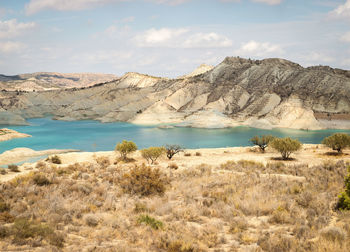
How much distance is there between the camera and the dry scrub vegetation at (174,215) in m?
6.75

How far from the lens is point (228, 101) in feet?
318

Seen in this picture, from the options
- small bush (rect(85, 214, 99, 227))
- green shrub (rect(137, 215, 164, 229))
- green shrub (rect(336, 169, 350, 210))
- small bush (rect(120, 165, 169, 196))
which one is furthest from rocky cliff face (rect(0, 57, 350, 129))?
small bush (rect(85, 214, 99, 227))

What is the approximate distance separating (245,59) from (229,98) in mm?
40166

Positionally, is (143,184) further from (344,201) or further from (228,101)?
(228,101)

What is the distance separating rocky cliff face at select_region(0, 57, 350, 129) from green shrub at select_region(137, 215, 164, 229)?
7228 centimetres

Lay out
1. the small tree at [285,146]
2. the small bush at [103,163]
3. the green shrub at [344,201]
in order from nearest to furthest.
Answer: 1. the green shrub at [344,201]
2. the small bush at [103,163]
3. the small tree at [285,146]

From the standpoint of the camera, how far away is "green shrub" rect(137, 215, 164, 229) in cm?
804

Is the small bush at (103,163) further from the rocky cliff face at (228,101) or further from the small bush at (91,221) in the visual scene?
the rocky cliff face at (228,101)

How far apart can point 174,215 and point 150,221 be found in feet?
3.53

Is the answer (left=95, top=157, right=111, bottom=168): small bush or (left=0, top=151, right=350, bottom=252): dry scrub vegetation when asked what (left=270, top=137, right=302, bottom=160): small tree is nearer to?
(left=0, top=151, right=350, bottom=252): dry scrub vegetation

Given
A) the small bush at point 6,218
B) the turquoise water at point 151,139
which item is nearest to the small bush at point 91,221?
the small bush at point 6,218

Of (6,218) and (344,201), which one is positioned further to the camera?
(344,201)

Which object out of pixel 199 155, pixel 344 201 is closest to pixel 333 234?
pixel 344 201

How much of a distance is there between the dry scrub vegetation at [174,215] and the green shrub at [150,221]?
0.09 ft
